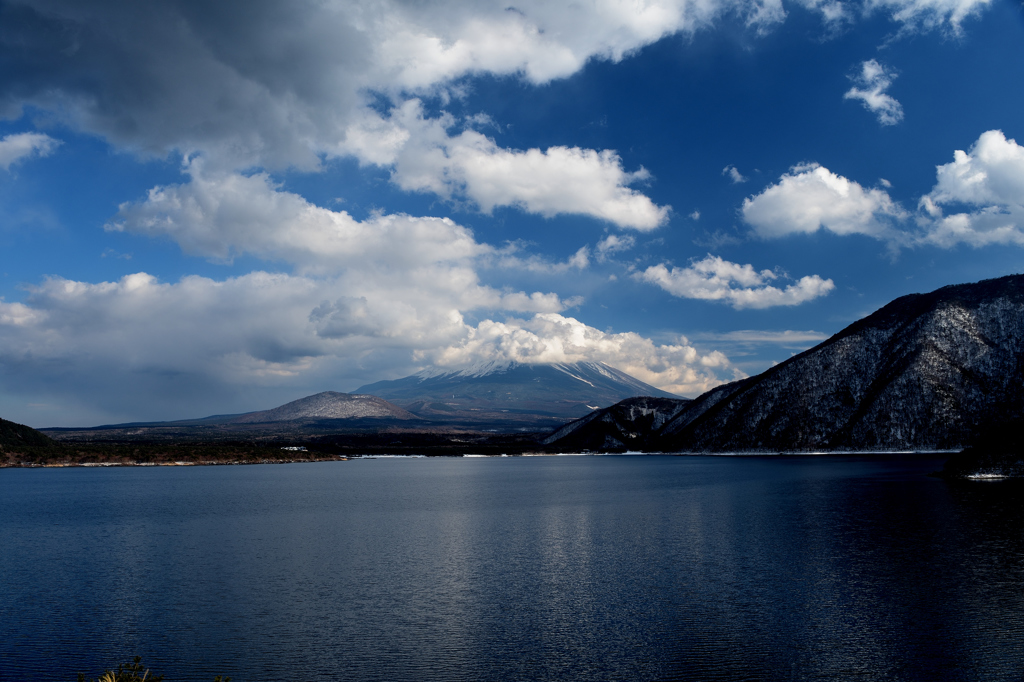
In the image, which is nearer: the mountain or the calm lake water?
the calm lake water

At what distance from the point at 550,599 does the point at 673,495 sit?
2313 inches

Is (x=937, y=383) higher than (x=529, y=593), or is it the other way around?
(x=937, y=383)

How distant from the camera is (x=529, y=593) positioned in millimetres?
35031

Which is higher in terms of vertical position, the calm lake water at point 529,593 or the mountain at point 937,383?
the mountain at point 937,383

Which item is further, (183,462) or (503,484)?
(183,462)

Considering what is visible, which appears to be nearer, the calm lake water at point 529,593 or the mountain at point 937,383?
the calm lake water at point 529,593

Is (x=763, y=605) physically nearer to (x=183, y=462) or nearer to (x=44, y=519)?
(x=44, y=519)

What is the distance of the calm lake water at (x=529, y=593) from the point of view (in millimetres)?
24469

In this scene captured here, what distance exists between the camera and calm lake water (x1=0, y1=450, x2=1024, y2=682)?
24.5 m

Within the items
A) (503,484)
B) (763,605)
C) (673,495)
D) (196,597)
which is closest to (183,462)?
(503,484)

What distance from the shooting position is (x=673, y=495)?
88.1 meters

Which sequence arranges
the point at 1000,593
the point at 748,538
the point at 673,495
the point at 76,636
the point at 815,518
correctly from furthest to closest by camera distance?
1. the point at 673,495
2. the point at 815,518
3. the point at 748,538
4. the point at 1000,593
5. the point at 76,636

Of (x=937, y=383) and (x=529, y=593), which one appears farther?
(x=937, y=383)

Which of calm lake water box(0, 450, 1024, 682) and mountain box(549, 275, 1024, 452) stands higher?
mountain box(549, 275, 1024, 452)
